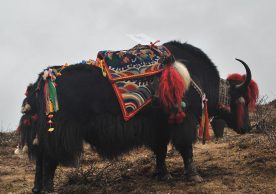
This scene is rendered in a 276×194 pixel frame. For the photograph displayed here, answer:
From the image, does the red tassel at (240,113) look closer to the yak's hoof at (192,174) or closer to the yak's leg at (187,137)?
the yak's leg at (187,137)

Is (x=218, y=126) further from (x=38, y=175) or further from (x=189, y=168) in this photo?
(x=38, y=175)

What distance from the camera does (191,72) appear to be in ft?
17.3

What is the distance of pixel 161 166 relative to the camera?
537 centimetres

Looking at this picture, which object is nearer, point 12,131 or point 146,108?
point 146,108

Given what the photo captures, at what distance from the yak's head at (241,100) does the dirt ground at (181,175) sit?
0.40m

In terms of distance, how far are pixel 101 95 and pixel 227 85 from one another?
5.64 ft

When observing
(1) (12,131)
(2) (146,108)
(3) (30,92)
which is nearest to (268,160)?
(2) (146,108)

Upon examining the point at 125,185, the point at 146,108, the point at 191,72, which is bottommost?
the point at 125,185

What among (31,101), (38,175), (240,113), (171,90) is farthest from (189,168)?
(31,101)

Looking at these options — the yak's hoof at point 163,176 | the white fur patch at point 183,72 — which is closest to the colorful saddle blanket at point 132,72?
the white fur patch at point 183,72

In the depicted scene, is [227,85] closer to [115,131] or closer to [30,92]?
[115,131]

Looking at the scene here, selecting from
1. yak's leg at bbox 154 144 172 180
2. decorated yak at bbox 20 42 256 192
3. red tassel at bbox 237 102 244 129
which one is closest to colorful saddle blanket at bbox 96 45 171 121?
decorated yak at bbox 20 42 256 192

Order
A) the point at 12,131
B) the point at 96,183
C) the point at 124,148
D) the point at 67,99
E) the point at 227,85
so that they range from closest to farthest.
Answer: the point at 67,99 < the point at 124,148 < the point at 96,183 < the point at 227,85 < the point at 12,131

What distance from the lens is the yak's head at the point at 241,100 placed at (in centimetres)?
559
